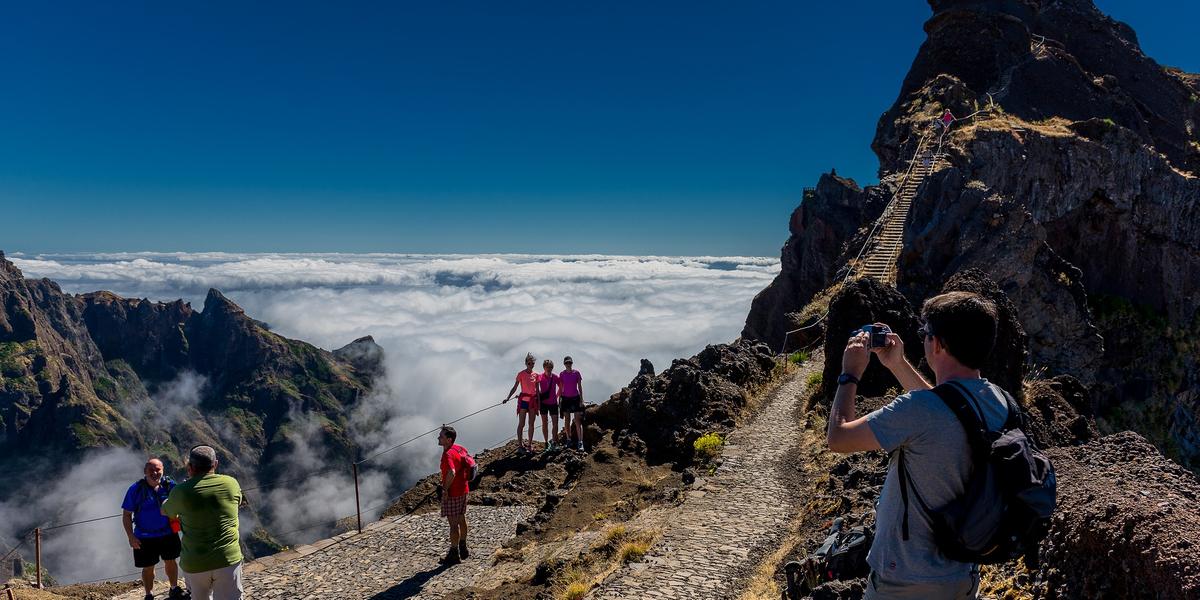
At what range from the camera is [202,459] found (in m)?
6.66

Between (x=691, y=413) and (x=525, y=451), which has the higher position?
(x=691, y=413)

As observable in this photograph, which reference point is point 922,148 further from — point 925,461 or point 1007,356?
point 925,461

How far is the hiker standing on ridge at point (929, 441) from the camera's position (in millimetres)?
A: 2916

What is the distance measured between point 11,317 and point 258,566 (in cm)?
16303

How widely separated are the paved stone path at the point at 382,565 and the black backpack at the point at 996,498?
8455 millimetres

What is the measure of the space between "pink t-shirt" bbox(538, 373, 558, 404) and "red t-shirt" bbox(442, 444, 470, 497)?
548 centimetres

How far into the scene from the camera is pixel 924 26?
5553cm

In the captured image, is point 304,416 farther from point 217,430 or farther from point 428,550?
point 428,550

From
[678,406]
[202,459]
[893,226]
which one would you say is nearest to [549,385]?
[678,406]

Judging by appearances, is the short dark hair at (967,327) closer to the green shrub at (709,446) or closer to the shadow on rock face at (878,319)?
the green shrub at (709,446)

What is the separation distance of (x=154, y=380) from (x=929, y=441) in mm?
188598

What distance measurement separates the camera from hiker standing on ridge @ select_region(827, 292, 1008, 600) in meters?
2.92

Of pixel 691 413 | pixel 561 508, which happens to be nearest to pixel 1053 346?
pixel 691 413

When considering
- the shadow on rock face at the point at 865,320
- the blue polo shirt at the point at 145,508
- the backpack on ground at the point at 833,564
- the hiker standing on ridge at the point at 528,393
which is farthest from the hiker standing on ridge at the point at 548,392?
the backpack on ground at the point at 833,564
